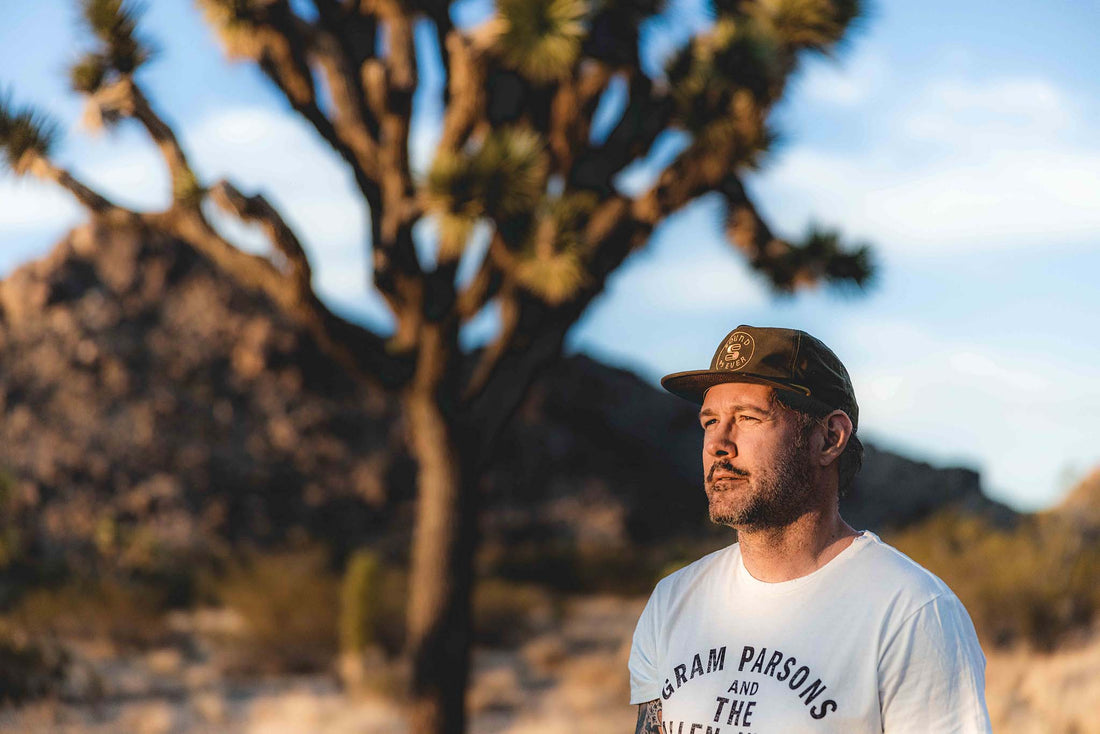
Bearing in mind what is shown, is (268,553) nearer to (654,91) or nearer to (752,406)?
(654,91)

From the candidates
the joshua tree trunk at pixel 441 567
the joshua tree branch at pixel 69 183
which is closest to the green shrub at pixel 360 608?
the joshua tree trunk at pixel 441 567

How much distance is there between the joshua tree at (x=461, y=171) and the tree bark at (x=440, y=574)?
1 cm

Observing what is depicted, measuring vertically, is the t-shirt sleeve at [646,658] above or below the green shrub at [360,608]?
below

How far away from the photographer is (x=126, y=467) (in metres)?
17.9

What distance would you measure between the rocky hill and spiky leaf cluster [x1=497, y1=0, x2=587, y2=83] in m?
12.0

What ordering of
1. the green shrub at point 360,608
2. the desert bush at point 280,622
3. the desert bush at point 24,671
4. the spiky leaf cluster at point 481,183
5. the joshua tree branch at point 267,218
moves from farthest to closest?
1. the desert bush at point 280,622
2. the green shrub at point 360,608
3. the desert bush at point 24,671
4. the joshua tree branch at point 267,218
5. the spiky leaf cluster at point 481,183

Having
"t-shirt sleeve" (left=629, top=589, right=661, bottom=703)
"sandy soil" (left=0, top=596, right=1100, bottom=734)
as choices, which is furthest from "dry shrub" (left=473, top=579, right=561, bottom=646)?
"t-shirt sleeve" (left=629, top=589, right=661, bottom=703)

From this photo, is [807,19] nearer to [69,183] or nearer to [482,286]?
[482,286]

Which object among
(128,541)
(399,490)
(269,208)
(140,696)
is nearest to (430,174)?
(269,208)

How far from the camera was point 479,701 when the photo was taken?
34.6 feet

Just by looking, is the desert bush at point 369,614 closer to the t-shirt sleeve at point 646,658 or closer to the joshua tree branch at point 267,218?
the joshua tree branch at point 267,218

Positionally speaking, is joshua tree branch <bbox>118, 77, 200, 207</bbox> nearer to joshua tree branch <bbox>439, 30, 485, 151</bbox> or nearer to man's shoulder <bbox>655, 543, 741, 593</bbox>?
joshua tree branch <bbox>439, 30, 485, 151</bbox>

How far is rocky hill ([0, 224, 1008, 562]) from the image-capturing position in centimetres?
1769

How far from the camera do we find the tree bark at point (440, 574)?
310 inches
